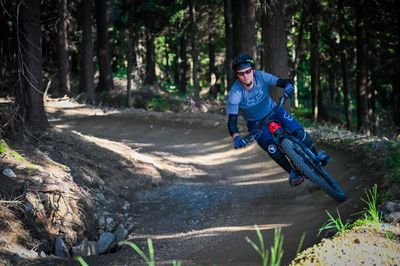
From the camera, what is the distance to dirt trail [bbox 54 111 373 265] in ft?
21.3

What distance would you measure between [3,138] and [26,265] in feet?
14.1

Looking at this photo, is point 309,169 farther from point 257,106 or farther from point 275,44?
point 275,44

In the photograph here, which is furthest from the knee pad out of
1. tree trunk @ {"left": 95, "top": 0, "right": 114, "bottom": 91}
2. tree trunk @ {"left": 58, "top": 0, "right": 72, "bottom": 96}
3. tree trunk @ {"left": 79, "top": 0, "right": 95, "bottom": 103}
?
tree trunk @ {"left": 95, "top": 0, "right": 114, "bottom": 91}

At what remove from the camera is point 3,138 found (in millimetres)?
9531

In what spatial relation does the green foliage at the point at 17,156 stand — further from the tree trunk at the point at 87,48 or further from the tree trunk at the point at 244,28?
the tree trunk at the point at 87,48

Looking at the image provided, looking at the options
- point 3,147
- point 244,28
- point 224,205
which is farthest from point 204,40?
point 3,147

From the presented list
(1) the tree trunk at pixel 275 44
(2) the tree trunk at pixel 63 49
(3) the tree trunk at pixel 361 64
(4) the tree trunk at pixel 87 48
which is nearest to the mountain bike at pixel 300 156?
(1) the tree trunk at pixel 275 44

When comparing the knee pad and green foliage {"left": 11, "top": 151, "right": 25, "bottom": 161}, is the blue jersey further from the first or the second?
green foliage {"left": 11, "top": 151, "right": 25, "bottom": 161}

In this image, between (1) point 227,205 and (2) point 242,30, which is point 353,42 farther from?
(1) point 227,205

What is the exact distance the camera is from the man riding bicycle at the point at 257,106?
296 inches

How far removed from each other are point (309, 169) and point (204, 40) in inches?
1410

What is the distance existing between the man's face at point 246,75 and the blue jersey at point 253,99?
5.2 inches

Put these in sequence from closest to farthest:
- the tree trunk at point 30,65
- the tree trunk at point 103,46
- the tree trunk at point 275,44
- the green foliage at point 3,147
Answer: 1. the green foliage at point 3,147
2. the tree trunk at point 30,65
3. the tree trunk at point 275,44
4. the tree trunk at point 103,46

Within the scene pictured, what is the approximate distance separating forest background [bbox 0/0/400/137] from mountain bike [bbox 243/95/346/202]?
4.30m
